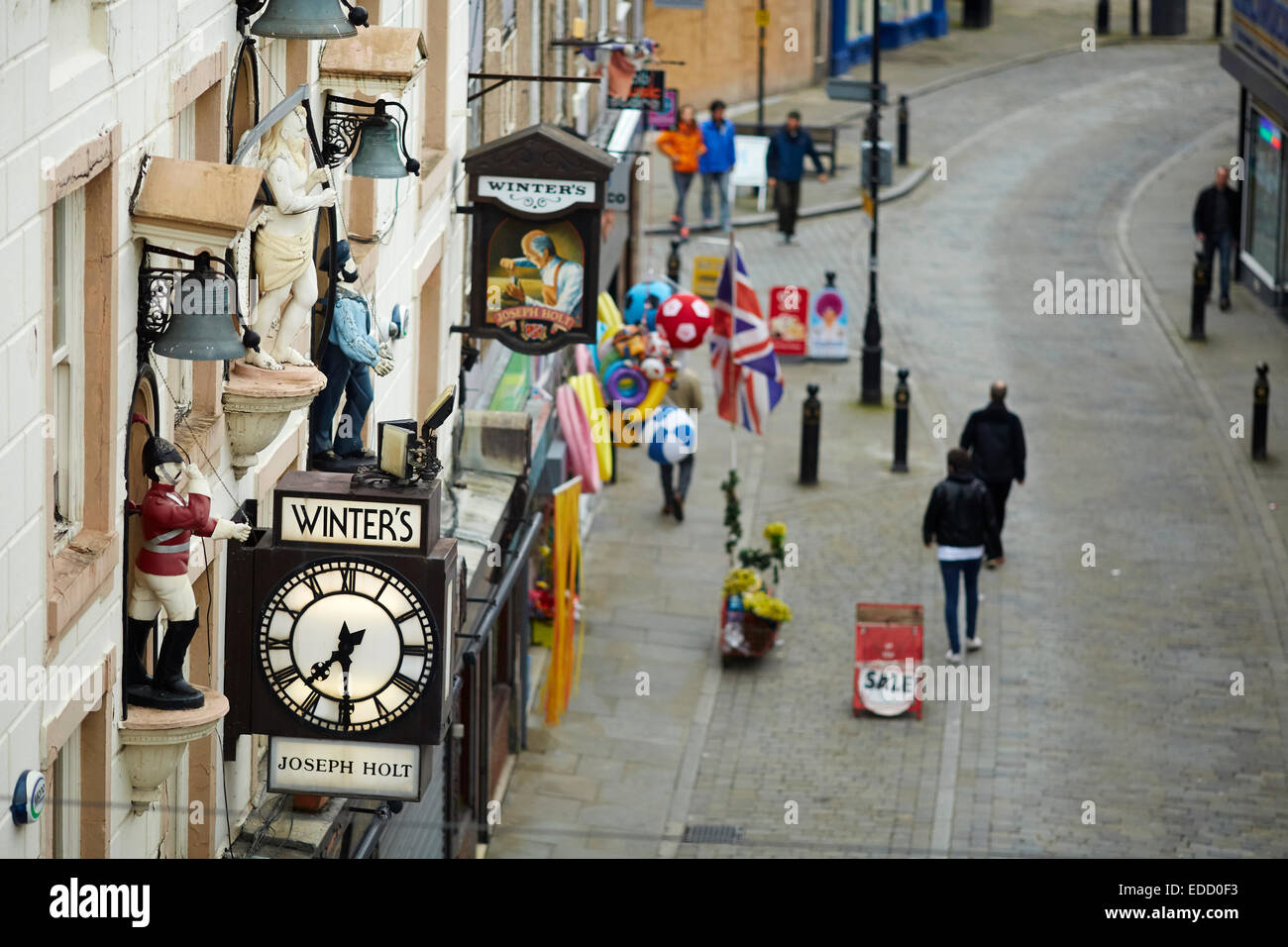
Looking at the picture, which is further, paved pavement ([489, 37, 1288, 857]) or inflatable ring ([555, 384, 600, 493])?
inflatable ring ([555, 384, 600, 493])

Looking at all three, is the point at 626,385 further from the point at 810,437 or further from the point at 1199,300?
the point at 1199,300

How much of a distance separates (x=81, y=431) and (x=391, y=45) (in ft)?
14.3

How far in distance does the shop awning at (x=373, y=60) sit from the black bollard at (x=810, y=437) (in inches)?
548

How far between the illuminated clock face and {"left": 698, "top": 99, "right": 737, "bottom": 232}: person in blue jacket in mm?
26730

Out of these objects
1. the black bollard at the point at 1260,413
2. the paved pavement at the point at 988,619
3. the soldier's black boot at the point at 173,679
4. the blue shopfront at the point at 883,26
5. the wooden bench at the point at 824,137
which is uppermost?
the blue shopfront at the point at 883,26

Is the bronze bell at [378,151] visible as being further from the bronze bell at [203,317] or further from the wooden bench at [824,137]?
the wooden bench at [824,137]

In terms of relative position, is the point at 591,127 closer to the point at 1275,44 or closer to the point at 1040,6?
the point at 1275,44

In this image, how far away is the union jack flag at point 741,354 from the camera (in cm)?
2512

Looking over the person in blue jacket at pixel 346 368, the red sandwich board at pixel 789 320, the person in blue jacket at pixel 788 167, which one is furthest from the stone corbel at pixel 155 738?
the person in blue jacket at pixel 788 167

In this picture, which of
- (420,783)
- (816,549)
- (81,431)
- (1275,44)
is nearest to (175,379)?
(81,431)

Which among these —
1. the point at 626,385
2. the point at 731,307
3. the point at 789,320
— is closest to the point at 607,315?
the point at 626,385

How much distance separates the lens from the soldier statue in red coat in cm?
991

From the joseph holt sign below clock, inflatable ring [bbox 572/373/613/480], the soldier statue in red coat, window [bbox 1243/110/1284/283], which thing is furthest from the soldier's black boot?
window [bbox 1243/110/1284/283]

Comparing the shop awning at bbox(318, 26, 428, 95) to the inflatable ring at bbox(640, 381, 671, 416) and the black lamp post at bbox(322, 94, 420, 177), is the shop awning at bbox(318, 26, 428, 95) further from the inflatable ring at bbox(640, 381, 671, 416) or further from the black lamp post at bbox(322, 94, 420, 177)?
the inflatable ring at bbox(640, 381, 671, 416)
